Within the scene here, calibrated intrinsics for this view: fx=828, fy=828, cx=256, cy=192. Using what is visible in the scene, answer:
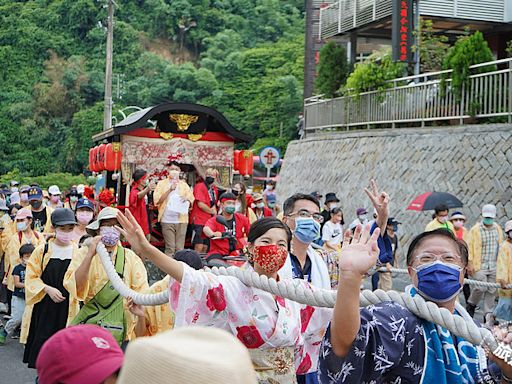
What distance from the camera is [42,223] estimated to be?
11.6m

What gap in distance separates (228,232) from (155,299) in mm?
6211

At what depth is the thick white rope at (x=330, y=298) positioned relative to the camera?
2764 mm

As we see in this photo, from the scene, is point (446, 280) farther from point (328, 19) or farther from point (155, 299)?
point (328, 19)

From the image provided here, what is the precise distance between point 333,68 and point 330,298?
21146 mm

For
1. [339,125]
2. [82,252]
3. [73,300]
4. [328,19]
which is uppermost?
[328,19]

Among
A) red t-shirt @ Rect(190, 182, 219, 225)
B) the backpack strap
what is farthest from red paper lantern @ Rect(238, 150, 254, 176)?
the backpack strap

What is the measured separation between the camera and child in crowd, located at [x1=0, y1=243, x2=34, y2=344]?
9.75 meters

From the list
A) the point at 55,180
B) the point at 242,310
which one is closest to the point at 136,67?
the point at 55,180

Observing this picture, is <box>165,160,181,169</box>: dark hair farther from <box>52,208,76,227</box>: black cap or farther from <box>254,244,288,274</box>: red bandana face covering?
<box>254,244,288,274</box>: red bandana face covering

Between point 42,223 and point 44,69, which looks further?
point 44,69

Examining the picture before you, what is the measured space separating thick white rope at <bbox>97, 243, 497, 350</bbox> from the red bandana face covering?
0.40 ft

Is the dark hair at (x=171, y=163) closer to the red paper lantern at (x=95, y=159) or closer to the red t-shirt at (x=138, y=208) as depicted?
the red t-shirt at (x=138, y=208)

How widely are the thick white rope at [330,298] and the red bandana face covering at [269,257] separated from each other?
0.12 meters

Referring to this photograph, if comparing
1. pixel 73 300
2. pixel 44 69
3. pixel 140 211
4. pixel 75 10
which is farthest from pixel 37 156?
pixel 73 300
